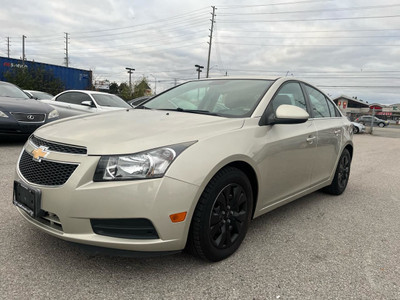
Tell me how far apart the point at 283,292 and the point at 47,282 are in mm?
1544

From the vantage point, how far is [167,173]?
6.63ft

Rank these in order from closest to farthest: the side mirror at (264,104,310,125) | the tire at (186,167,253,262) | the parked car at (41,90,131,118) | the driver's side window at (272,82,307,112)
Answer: the tire at (186,167,253,262) → the side mirror at (264,104,310,125) → the driver's side window at (272,82,307,112) → the parked car at (41,90,131,118)

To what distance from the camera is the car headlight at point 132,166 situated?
201 cm

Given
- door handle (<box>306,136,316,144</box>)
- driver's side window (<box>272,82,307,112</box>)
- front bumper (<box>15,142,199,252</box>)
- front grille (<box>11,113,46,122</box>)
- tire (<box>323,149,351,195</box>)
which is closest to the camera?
front bumper (<box>15,142,199,252</box>)

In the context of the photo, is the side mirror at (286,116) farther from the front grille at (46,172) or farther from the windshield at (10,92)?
the windshield at (10,92)

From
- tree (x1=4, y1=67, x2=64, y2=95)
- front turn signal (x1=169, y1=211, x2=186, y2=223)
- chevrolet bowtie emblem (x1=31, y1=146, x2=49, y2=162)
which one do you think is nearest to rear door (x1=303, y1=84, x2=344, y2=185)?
front turn signal (x1=169, y1=211, x2=186, y2=223)

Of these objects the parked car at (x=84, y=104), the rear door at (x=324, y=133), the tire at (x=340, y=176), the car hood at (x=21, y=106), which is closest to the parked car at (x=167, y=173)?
the rear door at (x=324, y=133)

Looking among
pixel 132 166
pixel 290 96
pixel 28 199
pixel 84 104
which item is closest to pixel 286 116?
pixel 290 96

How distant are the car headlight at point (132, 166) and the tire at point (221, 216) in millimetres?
398

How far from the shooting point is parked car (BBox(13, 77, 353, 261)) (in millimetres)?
2000

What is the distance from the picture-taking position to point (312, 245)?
9.49 feet

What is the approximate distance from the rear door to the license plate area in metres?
2.76

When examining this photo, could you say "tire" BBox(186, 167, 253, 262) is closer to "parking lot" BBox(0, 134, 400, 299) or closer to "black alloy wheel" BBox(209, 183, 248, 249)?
"black alloy wheel" BBox(209, 183, 248, 249)

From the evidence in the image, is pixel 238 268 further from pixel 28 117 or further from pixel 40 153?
pixel 28 117
